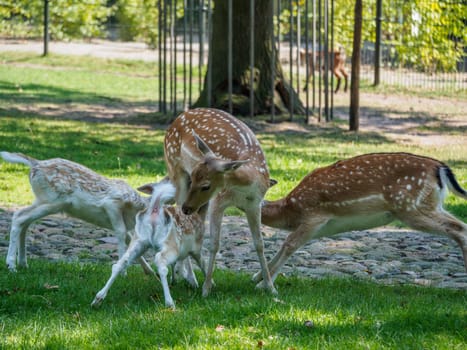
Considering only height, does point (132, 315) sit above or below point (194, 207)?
below

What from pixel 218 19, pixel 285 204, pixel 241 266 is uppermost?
pixel 218 19

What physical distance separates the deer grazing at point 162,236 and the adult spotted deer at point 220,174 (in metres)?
0.17

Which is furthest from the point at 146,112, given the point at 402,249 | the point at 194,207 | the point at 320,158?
the point at 194,207

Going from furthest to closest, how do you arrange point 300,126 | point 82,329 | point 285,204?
point 300,126
point 285,204
point 82,329

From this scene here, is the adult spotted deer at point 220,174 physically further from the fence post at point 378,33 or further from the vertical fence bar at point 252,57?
the fence post at point 378,33

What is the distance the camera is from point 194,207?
23.8ft

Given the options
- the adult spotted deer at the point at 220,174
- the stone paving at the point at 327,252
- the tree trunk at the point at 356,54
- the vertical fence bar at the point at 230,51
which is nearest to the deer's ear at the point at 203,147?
the adult spotted deer at the point at 220,174

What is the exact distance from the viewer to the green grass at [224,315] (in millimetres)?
5656

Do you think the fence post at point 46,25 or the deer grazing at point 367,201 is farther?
the fence post at point 46,25

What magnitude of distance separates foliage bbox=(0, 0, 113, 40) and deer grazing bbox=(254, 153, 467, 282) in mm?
25975

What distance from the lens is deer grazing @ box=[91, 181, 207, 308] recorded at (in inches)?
264

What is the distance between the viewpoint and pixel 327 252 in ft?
30.9

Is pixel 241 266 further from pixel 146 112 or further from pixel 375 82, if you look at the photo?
pixel 375 82

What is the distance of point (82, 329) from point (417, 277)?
3.64 m
